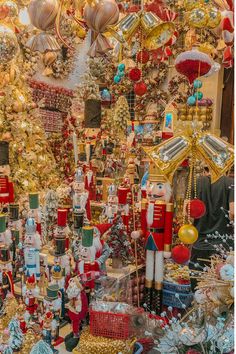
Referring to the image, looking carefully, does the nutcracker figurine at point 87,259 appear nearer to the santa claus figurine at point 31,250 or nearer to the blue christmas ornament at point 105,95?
the santa claus figurine at point 31,250

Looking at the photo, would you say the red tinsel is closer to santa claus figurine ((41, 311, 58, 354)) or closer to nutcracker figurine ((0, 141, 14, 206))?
santa claus figurine ((41, 311, 58, 354))

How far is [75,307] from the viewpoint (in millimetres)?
2205

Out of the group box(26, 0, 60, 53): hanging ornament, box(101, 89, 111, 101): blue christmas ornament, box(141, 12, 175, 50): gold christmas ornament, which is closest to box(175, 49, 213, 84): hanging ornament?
box(141, 12, 175, 50): gold christmas ornament

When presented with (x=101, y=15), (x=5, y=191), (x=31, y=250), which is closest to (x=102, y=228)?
(x=31, y=250)

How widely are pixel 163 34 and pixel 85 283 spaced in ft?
6.06

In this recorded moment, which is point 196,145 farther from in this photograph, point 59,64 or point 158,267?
point 59,64

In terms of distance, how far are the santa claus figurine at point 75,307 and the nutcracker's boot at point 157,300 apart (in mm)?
724

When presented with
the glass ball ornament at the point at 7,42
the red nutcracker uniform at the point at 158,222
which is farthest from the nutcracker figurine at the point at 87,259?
the glass ball ornament at the point at 7,42

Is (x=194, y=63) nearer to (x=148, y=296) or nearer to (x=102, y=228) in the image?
(x=102, y=228)

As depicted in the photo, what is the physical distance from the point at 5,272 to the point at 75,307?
488mm

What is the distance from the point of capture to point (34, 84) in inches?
234

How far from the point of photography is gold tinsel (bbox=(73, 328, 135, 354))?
2012 mm

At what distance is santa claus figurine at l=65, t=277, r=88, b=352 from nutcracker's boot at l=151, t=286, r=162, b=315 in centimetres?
72

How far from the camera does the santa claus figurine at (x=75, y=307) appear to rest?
7.11ft
